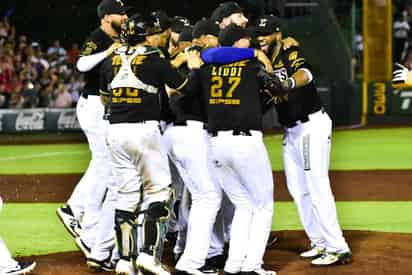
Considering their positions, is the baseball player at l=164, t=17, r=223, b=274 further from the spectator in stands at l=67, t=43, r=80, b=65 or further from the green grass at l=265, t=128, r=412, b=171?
the spectator in stands at l=67, t=43, r=80, b=65

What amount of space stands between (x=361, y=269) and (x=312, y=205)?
80cm

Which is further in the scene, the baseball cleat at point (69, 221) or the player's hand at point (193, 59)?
the baseball cleat at point (69, 221)

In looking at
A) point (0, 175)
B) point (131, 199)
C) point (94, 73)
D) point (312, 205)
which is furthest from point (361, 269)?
point (0, 175)

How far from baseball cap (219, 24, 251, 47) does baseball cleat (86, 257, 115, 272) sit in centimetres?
225

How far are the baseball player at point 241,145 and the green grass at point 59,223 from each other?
8.77 feet

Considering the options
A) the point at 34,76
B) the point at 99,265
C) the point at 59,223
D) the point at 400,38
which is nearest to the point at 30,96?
the point at 34,76

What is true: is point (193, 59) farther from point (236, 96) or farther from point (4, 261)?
point (4, 261)

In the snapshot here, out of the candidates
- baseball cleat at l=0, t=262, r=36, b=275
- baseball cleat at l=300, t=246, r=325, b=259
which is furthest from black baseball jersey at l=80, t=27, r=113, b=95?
baseball cleat at l=300, t=246, r=325, b=259

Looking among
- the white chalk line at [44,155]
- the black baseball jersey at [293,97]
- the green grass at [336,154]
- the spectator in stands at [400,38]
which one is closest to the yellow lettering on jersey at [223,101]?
the black baseball jersey at [293,97]

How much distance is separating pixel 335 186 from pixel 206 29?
21.9ft

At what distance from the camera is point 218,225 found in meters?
9.67

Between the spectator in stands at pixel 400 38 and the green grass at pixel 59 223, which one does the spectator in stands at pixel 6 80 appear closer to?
the spectator in stands at pixel 400 38

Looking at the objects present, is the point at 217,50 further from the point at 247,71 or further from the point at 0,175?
the point at 0,175

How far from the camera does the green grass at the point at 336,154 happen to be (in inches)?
724
